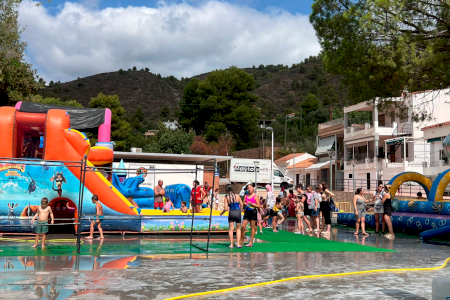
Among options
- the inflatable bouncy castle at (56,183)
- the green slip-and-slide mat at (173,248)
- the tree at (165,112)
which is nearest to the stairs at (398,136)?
the green slip-and-slide mat at (173,248)

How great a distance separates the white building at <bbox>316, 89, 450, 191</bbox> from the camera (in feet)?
117

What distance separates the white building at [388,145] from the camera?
35.6m

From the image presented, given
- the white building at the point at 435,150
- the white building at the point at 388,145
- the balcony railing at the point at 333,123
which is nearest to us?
the white building at the point at 435,150

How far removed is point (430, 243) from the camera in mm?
14484

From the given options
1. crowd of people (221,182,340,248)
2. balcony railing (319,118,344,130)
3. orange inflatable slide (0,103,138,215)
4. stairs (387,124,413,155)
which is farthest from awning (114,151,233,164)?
balcony railing (319,118,344,130)

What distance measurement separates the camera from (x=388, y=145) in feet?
132

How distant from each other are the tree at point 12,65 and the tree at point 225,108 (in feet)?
127

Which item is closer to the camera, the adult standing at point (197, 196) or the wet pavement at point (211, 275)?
the wet pavement at point (211, 275)

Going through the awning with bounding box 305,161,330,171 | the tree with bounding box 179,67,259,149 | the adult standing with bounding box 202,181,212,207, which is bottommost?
the adult standing with bounding box 202,181,212,207

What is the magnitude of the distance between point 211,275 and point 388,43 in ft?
30.7

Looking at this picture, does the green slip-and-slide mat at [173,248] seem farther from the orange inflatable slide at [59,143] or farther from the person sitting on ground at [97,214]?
the orange inflatable slide at [59,143]

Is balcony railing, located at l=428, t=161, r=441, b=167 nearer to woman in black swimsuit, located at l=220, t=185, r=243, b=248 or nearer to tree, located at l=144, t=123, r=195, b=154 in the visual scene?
tree, located at l=144, t=123, r=195, b=154

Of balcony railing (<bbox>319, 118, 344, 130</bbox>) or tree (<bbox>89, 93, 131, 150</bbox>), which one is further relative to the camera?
tree (<bbox>89, 93, 131, 150</bbox>)

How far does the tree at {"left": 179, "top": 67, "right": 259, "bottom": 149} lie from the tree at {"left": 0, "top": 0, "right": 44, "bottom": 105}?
38737 mm
